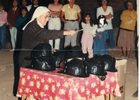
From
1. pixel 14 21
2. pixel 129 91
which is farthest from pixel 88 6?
pixel 129 91

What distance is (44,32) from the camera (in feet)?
10.2

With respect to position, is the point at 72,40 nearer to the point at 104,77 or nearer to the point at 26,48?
the point at 26,48

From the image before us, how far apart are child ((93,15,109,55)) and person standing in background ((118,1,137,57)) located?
662mm

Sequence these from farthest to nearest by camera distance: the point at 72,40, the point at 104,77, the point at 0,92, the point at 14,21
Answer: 1. the point at 14,21
2. the point at 72,40
3. the point at 0,92
4. the point at 104,77

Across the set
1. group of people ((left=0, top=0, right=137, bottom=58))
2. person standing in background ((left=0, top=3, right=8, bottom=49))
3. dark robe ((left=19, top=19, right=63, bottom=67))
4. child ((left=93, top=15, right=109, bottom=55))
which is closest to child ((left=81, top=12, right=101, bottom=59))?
group of people ((left=0, top=0, right=137, bottom=58))

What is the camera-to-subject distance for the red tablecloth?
243 cm

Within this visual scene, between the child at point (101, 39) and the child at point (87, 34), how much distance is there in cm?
27

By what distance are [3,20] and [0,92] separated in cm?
388

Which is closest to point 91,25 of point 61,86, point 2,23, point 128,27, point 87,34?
point 87,34

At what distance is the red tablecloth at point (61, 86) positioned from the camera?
2.43 meters

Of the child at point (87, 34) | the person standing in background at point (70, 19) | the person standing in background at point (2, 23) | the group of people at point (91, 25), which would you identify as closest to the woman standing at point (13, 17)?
the person standing in background at point (2, 23)

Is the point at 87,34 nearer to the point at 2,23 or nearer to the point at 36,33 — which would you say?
the point at 36,33

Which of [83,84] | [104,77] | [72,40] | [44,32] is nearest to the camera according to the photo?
[83,84]

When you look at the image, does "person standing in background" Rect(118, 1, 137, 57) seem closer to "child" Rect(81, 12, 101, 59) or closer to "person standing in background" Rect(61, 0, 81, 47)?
"child" Rect(81, 12, 101, 59)
